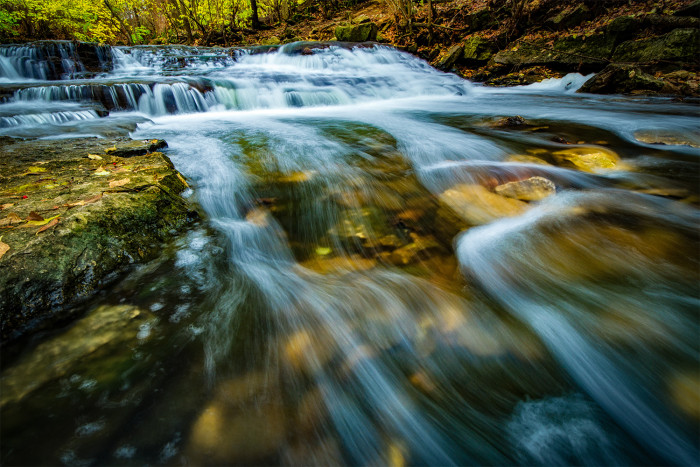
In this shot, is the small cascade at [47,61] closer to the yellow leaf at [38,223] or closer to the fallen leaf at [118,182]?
the fallen leaf at [118,182]

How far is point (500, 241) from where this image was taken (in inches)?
102

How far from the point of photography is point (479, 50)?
38.3ft

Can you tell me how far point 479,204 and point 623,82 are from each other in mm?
7954

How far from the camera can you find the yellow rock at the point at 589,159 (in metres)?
3.83

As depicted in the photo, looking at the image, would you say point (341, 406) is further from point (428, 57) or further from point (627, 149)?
point (428, 57)

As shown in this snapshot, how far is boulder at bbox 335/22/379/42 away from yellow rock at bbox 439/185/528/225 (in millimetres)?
15767

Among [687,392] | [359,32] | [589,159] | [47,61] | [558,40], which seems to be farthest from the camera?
[359,32]

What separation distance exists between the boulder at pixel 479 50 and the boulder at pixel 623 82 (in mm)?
4401

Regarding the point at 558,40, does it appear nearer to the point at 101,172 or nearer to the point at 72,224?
the point at 101,172

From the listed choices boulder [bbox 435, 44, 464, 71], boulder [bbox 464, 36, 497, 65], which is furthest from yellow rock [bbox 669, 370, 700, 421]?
boulder [bbox 435, 44, 464, 71]

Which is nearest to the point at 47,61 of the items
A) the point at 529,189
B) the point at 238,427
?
the point at 238,427

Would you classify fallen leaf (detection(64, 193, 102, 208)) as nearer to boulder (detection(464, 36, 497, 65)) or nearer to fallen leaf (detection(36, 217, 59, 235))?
fallen leaf (detection(36, 217, 59, 235))

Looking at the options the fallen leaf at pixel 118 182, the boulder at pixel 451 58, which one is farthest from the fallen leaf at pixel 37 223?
the boulder at pixel 451 58

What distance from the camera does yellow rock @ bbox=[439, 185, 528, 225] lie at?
116 inches
